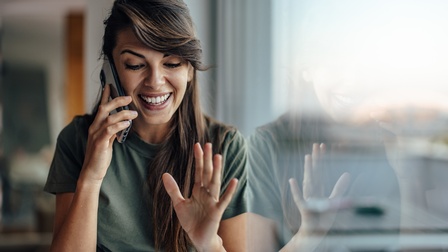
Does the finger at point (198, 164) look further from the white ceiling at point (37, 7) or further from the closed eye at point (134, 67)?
the white ceiling at point (37, 7)

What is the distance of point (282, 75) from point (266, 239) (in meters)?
0.26

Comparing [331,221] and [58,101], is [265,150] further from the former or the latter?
[58,101]

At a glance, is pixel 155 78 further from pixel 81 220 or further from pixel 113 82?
pixel 81 220

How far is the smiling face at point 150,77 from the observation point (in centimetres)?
81

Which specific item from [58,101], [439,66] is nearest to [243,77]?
[439,66]

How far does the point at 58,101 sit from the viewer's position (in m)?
4.39

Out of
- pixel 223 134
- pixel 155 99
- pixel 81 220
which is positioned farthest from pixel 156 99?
pixel 81 220

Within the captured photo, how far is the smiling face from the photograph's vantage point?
2.65 feet

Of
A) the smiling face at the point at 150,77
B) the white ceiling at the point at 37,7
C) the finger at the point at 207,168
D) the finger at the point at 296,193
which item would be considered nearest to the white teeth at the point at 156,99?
the smiling face at the point at 150,77

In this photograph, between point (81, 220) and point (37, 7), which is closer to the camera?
point (81, 220)

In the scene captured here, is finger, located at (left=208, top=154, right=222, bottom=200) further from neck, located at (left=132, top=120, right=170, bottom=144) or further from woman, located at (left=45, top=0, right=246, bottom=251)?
neck, located at (left=132, top=120, right=170, bottom=144)

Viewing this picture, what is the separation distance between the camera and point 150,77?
81 cm

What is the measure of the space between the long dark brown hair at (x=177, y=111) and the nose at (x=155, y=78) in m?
0.03

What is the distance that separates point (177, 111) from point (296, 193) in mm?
230
